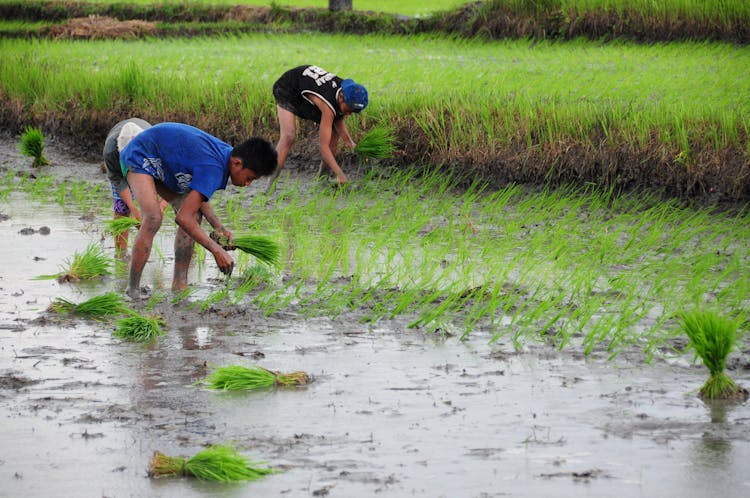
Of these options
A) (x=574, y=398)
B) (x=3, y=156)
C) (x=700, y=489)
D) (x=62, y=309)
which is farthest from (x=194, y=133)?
(x=3, y=156)

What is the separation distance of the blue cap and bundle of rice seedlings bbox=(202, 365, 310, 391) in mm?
3472

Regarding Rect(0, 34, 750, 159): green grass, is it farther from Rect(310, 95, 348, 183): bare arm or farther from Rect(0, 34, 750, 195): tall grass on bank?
Rect(310, 95, 348, 183): bare arm

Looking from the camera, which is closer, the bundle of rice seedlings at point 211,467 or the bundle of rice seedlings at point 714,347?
the bundle of rice seedlings at point 211,467

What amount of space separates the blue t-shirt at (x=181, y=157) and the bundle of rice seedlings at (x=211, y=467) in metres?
1.94

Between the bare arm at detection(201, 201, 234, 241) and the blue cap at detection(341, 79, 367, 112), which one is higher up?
the blue cap at detection(341, 79, 367, 112)

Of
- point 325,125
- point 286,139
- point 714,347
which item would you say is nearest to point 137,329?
point 714,347

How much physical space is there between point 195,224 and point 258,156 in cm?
45

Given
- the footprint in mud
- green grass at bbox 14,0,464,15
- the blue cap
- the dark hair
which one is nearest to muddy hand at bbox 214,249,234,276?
the dark hair

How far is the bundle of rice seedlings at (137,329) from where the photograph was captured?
4391mm

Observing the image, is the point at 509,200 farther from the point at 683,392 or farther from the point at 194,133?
the point at 683,392

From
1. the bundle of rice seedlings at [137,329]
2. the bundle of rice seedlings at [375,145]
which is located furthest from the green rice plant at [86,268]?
the bundle of rice seedlings at [375,145]

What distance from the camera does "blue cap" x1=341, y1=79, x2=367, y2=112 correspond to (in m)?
6.95

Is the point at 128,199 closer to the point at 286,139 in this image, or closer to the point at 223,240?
the point at 223,240

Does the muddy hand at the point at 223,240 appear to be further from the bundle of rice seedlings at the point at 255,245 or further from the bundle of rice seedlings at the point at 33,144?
the bundle of rice seedlings at the point at 33,144
